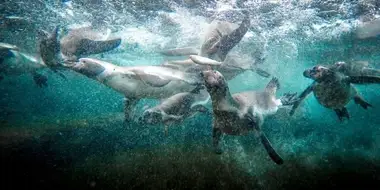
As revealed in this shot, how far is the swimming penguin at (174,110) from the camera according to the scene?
295 inches

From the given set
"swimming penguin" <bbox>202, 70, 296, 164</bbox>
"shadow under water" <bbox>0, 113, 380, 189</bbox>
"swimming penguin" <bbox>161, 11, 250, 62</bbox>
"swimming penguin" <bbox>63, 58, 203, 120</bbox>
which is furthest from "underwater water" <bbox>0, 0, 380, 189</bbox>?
"swimming penguin" <bbox>161, 11, 250, 62</bbox>

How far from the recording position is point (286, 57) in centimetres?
2659

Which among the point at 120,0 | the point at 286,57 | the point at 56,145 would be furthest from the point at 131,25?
the point at 286,57

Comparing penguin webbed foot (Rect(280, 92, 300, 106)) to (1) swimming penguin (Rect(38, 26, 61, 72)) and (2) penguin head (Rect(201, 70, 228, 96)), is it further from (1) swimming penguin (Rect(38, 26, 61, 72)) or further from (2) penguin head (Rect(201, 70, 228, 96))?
(1) swimming penguin (Rect(38, 26, 61, 72))

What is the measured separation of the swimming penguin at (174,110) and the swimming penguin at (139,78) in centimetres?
45

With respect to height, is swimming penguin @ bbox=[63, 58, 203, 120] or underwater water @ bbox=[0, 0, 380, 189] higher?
swimming penguin @ bbox=[63, 58, 203, 120]

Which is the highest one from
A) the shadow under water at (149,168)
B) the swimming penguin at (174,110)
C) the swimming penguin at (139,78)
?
the swimming penguin at (139,78)

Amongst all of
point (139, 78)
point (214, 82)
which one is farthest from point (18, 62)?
point (214, 82)

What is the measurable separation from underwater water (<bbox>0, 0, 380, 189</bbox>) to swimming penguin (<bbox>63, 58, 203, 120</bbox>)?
2.36 metres

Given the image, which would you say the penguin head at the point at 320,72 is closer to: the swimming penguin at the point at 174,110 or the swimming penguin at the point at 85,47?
the swimming penguin at the point at 174,110

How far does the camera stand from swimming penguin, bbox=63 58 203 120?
7388 millimetres

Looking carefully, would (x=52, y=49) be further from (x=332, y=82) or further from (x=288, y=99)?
(x=332, y=82)

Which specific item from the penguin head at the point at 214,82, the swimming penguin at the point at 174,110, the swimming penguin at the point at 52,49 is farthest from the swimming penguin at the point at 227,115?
the swimming penguin at the point at 52,49

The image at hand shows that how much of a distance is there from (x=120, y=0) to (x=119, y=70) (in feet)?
18.7
